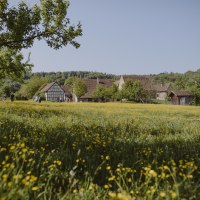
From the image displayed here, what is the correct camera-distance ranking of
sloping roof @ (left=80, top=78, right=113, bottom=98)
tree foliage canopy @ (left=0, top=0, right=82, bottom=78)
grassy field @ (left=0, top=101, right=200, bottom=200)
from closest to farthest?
grassy field @ (left=0, top=101, right=200, bottom=200)
tree foliage canopy @ (left=0, top=0, right=82, bottom=78)
sloping roof @ (left=80, top=78, right=113, bottom=98)

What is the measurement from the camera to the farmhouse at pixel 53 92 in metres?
128

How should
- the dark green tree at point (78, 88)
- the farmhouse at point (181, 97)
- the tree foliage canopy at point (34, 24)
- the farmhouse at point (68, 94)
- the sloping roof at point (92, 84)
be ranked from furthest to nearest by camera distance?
the farmhouse at point (68, 94)
the sloping roof at point (92, 84)
the farmhouse at point (181, 97)
the dark green tree at point (78, 88)
the tree foliage canopy at point (34, 24)

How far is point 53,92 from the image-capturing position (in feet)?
425

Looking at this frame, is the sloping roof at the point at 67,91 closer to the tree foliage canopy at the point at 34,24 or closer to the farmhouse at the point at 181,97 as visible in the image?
the farmhouse at the point at 181,97

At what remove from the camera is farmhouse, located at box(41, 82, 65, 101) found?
128212 millimetres

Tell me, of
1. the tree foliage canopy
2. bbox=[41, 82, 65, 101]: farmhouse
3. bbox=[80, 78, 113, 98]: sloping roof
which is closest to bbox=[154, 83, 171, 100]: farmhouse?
bbox=[80, 78, 113, 98]: sloping roof

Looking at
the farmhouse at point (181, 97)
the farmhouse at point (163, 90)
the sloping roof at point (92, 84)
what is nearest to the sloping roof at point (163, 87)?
the farmhouse at point (163, 90)

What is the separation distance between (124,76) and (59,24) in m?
96.7

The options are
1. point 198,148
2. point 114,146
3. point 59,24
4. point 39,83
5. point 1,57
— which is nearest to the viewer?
point 114,146

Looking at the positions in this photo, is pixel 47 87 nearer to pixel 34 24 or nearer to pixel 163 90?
pixel 163 90

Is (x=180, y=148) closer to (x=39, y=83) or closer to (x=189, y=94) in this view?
(x=189, y=94)

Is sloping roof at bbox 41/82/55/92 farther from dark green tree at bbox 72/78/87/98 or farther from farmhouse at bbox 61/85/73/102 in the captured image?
dark green tree at bbox 72/78/87/98

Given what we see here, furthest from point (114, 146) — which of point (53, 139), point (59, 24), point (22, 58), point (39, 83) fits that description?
point (39, 83)

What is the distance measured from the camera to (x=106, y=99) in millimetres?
101375
